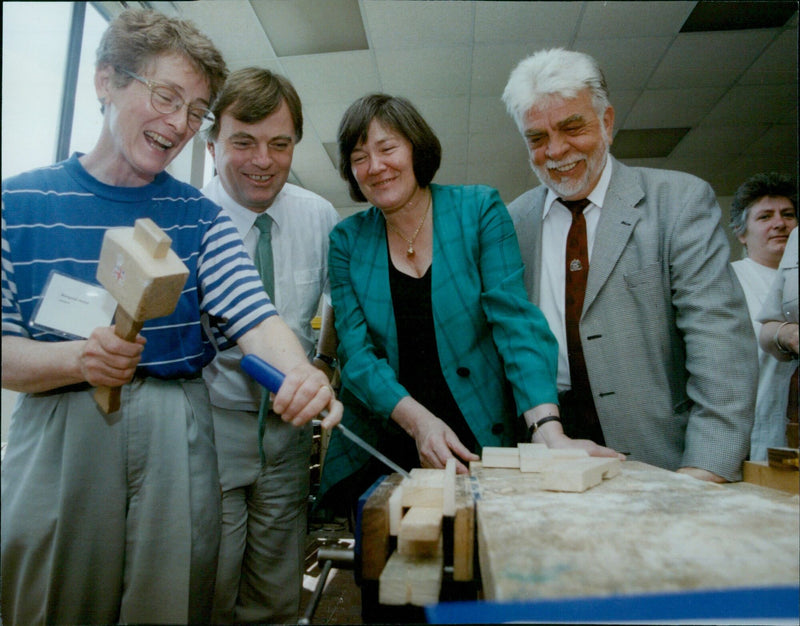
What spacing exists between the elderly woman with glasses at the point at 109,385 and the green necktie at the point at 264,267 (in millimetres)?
118

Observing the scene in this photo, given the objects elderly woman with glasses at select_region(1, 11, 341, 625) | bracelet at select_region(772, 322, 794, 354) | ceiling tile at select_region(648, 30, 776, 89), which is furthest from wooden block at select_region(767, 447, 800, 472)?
elderly woman with glasses at select_region(1, 11, 341, 625)

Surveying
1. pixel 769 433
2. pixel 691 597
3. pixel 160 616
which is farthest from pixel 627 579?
pixel 769 433

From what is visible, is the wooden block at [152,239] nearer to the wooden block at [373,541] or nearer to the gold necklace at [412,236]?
the wooden block at [373,541]

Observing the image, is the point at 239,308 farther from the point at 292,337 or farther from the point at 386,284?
the point at 386,284

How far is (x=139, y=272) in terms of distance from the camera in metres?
0.36

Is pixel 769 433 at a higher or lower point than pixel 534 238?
lower

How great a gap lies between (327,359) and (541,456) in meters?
0.40

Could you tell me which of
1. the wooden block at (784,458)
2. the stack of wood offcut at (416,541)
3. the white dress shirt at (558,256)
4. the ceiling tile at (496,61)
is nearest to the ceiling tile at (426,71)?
the ceiling tile at (496,61)

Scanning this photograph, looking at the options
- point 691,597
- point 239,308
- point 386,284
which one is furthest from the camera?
point 386,284

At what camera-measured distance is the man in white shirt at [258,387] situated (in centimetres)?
58

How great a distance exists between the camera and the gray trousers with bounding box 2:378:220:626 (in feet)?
1.34

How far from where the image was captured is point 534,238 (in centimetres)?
85

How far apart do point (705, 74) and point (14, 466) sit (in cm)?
82

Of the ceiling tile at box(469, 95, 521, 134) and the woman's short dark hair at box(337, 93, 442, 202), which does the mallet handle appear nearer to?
the woman's short dark hair at box(337, 93, 442, 202)
